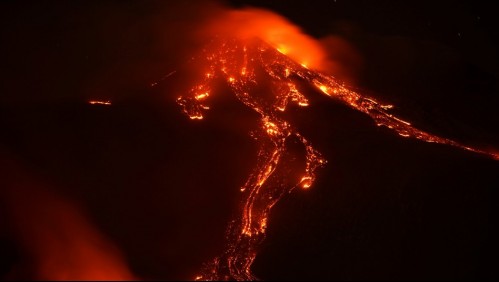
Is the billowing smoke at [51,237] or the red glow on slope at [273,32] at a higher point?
the red glow on slope at [273,32]

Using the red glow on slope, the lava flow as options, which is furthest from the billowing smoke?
the red glow on slope

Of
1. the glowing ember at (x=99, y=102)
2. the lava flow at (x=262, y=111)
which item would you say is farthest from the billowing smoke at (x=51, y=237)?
the glowing ember at (x=99, y=102)

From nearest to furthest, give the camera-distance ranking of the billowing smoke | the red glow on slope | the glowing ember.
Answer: the billowing smoke < the glowing ember < the red glow on slope

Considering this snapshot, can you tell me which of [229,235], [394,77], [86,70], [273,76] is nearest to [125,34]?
[86,70]

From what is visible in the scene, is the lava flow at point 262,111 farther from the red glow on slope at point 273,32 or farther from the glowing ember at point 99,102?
the glowing ember at point 99,102

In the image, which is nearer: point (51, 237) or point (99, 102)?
point (51, 237)

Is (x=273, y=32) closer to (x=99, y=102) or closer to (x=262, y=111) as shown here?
(x=262, y=111)

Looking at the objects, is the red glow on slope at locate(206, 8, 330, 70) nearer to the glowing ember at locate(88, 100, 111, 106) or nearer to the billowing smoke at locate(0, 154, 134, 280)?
the glowing ember at locate(88, 100, 111, 106)

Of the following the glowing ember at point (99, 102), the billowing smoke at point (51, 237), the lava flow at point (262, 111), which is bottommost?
the billowing smoke at point (51, 237)

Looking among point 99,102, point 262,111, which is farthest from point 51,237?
point 262,111

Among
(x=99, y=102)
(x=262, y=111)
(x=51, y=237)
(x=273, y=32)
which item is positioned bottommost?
(x=51, y=237)
